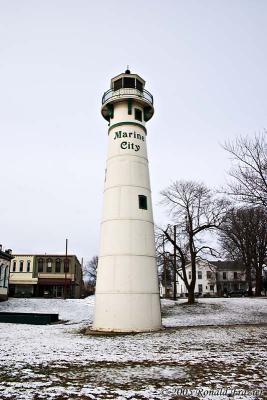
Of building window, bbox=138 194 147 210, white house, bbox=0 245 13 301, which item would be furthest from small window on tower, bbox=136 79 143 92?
white house, bbox=0 245 13 301

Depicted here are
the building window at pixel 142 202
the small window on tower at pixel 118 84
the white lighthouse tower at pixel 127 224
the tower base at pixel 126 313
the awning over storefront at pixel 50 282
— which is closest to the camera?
the tower base at pixel 126 313

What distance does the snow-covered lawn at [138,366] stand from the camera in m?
6.50

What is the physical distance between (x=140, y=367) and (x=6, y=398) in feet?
11.7

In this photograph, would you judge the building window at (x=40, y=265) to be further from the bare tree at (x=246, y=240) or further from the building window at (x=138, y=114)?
the building window at (x=138, y=114)

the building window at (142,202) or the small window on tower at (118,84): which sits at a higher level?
the small window on tower at (118,84)

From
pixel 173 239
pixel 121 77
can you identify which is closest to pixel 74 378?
pixel 121 77

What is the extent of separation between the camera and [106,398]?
612 cm

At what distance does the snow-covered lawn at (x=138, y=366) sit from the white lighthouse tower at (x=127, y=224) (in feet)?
5.35

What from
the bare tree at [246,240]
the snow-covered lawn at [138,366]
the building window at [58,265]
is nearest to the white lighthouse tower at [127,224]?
the snow-covered lawn at [138,366]

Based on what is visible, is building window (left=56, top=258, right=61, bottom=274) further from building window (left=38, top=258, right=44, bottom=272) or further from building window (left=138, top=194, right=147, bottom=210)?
building window (left=138, top=194, right=147, bottom=210)

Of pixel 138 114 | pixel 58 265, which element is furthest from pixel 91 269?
pixel 138 114

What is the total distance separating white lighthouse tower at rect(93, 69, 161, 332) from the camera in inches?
641

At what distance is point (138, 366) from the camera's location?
8.78 metres

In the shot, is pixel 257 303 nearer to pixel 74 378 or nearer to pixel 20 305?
pixel 20 305
